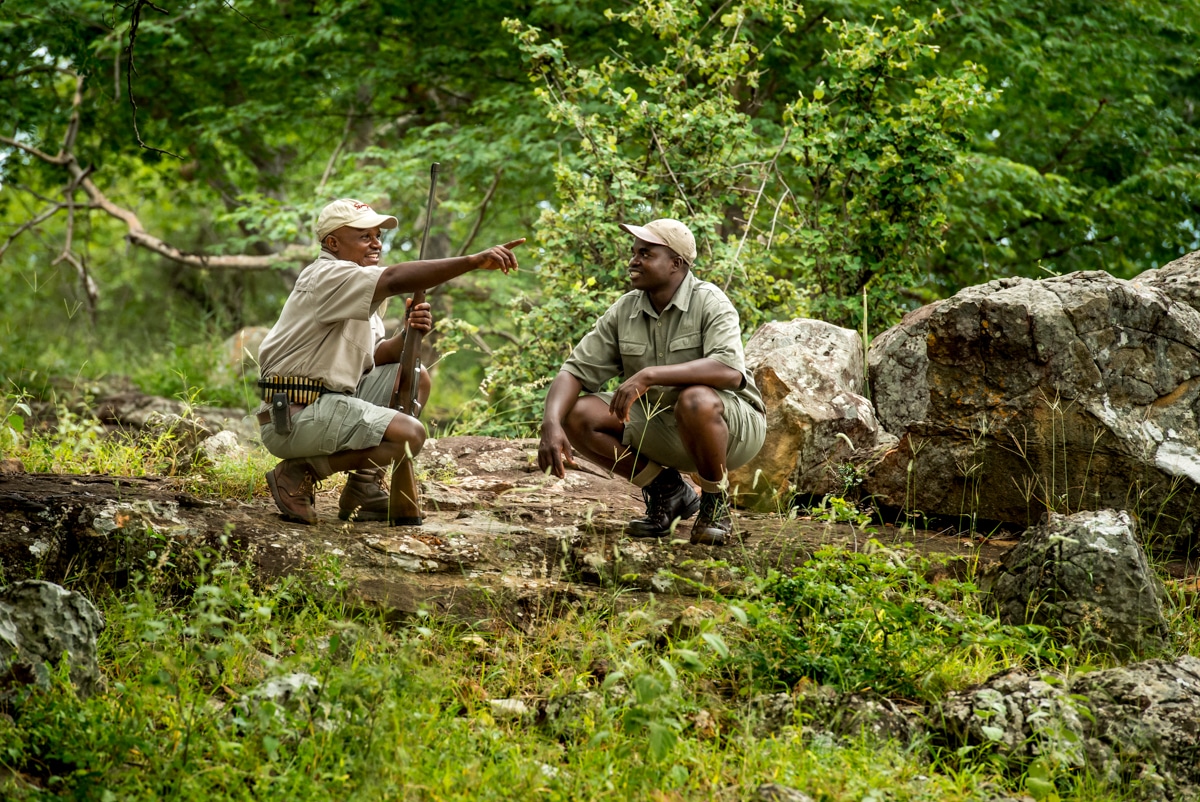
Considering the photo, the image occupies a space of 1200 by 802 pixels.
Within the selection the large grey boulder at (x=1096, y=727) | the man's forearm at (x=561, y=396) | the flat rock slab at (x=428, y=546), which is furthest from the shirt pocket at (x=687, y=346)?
the large grey boulder at (x=1096, y=727)

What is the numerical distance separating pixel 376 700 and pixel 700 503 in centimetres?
214

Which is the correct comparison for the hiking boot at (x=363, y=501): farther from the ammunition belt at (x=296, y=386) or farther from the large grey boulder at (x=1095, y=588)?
the large grey boulder at (x=1095, y=588)

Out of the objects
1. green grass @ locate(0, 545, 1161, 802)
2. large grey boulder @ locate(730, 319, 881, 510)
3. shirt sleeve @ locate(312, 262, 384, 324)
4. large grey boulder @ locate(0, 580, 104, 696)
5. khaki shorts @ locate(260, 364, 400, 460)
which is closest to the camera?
green grass @ locate(0, 545, 1161, 802)

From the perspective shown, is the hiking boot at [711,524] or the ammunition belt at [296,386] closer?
the ammunition belt at [296,386]

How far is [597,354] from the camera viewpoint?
16.6 ft

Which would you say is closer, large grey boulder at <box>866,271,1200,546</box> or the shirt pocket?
the shirt pocket

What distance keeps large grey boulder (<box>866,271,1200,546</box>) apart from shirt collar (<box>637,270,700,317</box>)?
1476mm

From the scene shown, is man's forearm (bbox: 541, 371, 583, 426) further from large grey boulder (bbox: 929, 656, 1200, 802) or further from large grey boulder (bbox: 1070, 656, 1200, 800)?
large grey boulder (bbox: 1070, 656, 1200, 800)

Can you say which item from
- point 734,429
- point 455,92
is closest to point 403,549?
point 734,429

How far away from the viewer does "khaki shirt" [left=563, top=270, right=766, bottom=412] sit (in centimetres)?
475

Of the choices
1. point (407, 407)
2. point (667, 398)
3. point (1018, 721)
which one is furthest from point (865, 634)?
point (407, 407)

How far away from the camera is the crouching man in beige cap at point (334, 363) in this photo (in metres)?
4.24

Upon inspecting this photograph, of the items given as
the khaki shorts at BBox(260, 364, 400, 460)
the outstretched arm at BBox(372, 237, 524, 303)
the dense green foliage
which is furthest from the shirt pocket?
the dense green foliage

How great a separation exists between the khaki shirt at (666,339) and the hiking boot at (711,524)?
469 mm
